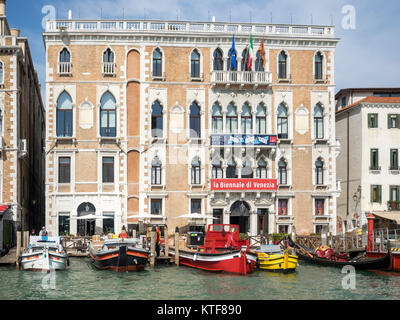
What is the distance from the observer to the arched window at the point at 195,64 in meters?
37.1

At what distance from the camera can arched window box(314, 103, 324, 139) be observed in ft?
125

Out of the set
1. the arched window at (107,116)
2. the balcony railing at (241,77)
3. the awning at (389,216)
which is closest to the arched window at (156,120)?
the arched window at (107,116)

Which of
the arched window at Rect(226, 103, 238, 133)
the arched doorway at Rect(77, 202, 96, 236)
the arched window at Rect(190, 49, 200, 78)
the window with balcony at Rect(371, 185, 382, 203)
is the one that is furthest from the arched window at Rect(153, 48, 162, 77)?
the window with balcony at Rect(371, 185, 382, 203)

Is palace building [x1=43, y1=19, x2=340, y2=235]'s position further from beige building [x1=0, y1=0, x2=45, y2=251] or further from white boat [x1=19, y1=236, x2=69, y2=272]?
white boat [x1=19, y1=236, x2=69, y2=272]

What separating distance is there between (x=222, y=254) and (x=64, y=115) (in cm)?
1530

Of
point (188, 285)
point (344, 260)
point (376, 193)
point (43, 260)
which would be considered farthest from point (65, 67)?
point (376, 193)

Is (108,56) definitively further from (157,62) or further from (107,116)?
(107,116)

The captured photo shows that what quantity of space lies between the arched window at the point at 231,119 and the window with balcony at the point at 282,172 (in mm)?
3634

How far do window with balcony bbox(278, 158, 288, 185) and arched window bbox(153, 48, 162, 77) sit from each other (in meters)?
9.35

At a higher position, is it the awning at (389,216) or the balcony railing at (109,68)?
the balcony railing at (109,68)

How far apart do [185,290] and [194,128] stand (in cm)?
1743

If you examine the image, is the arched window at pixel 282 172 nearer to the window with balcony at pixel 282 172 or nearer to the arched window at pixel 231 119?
the window with balcony at pixel 282 172

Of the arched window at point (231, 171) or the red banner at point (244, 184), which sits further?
the arched window at point (231, 171)

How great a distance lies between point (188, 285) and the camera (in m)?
21.9
